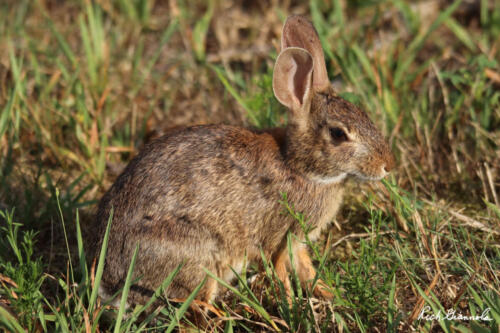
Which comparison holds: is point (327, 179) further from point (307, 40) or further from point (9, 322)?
point (9, 322)

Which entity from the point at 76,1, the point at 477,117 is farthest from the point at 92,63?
the point at 477,117

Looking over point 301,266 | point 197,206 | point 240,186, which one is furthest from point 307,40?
point 301,266

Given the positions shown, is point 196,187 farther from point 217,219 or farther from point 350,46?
point 350,46

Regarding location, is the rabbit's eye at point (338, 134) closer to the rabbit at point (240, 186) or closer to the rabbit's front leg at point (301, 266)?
the rabbit at point (240, 186)

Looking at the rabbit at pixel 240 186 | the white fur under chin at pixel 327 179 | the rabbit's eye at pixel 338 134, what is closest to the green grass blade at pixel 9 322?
the rabbit at pixel 240 186

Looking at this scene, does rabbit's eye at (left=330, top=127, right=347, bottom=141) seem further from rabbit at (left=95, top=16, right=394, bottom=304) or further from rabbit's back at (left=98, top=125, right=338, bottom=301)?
rabbit's back at (left=98, top=125, right=338, bottom=301)
